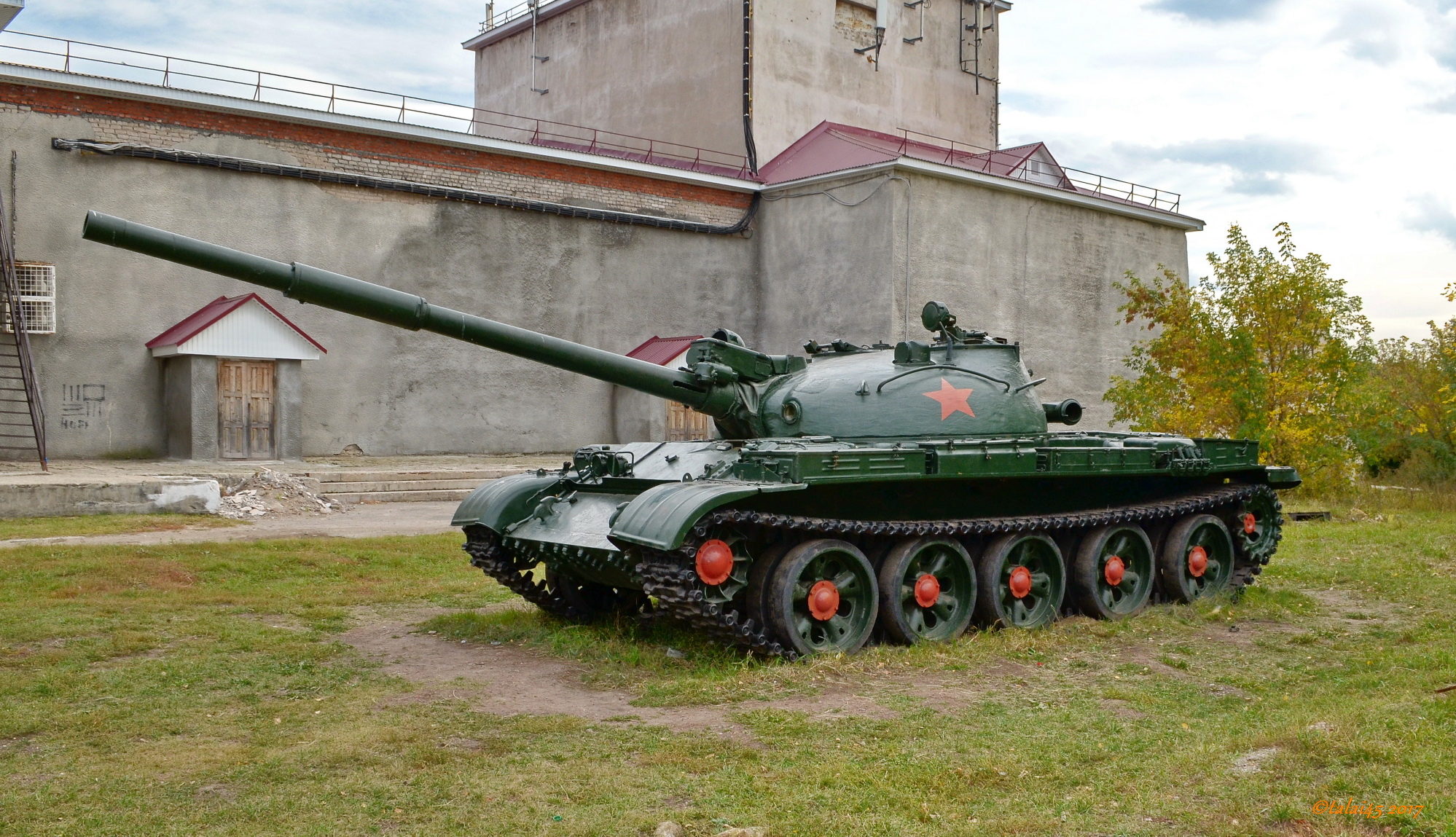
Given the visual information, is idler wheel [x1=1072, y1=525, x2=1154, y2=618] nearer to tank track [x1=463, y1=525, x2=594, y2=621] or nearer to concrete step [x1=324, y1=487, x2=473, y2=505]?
tank track [x1=463, y1=525, x2=594, y2=621]

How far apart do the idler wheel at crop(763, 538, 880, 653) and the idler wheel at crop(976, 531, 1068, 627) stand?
1044 mm

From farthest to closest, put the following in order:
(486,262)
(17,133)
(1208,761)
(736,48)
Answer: (736,48), (486,262), (17,133), (1208,761)

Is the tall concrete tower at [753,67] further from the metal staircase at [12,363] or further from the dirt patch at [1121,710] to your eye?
the dirt patch at [1121,710]

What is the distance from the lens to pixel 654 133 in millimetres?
32312

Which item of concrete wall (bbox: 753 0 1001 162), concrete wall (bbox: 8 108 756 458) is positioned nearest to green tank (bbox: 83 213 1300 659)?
concrete wall (bbox: 8 108 756 458)

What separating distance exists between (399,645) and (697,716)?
299 cm

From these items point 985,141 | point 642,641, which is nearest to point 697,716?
point 642,641

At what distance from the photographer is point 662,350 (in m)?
27.2

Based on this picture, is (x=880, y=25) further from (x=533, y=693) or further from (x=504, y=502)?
(x=533, y=693)

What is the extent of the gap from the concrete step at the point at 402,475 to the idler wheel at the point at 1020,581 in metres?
13.1

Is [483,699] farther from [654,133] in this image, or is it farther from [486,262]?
[654,133]

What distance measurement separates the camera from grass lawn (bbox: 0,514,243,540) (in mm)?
13938

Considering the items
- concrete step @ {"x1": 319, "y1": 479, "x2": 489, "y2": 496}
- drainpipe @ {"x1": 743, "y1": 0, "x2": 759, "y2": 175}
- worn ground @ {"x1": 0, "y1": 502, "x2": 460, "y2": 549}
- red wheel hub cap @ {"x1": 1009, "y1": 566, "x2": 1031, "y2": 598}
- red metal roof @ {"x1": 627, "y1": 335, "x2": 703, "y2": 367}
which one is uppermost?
drainpipe @ {"x1": 743, "y1": 0, "x2": 759, "y2": 175}

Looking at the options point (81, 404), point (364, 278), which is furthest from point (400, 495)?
point (364, 278)
